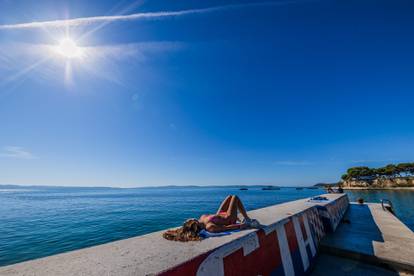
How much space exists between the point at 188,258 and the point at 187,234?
2.82 ft

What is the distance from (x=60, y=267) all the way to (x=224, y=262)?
1836 millimetres

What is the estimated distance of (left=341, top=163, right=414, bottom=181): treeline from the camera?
6328 cm

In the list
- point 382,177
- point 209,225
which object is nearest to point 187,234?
point 209,225

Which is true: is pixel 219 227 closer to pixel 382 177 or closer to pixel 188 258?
pixel 188 258

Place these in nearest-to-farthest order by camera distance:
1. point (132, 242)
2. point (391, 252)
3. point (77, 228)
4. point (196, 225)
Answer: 1. point (132, 242)
2. point (196, 225)
3. point (391, 252)
4. point (77, 228)

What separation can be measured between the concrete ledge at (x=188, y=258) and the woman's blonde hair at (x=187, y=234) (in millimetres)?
139

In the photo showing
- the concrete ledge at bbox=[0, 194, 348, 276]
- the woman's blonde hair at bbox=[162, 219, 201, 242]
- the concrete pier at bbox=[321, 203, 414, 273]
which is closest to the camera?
the concrete ledge at bbox=[0, 194, 348, 276]

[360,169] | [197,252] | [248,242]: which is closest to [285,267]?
[248,242]

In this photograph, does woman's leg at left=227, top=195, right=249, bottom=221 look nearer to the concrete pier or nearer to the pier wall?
the pier wall

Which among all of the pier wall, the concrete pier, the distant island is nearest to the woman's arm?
the pier wall

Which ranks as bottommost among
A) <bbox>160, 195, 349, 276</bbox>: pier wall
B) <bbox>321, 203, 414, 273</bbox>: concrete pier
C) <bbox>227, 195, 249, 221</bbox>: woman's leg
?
<bbox>321, 203, 414, 273</bbox>: concrete pier

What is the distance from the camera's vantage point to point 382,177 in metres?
66.8

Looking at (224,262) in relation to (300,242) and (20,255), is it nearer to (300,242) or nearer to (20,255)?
(300,242)

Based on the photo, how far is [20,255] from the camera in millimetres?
8398
